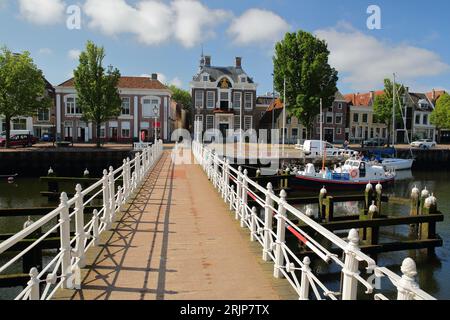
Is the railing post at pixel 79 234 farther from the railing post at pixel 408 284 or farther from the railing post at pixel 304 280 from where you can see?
the railing post at pixel 408 284

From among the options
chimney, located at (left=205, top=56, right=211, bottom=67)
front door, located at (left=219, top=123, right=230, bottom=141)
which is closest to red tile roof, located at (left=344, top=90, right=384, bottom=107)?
front door, located at (left=219, top=123, right=230, bottom=141)

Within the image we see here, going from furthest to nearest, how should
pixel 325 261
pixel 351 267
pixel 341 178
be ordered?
pixel 341 178 → pixel 325 261 → pixel 351 267

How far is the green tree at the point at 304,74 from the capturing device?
48656 millimetres

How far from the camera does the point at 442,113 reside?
70.3m

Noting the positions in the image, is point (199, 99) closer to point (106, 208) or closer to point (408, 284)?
point (106, 208)

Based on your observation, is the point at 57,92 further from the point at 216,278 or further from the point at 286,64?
the point at 216,278

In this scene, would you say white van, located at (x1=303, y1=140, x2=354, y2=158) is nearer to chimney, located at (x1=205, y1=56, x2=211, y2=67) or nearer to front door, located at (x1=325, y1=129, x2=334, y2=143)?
front door, located at (x1=325, y1=129, x2=334, y2=143)

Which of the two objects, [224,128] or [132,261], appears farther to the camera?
[224,128]

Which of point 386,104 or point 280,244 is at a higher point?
point 386,104

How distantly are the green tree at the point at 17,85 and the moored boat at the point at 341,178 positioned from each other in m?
32.5

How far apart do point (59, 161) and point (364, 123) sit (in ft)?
177

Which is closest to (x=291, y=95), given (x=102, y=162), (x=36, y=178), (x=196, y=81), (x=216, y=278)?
(x=196, y=81)

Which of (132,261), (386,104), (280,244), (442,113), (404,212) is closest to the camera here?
(280,244)

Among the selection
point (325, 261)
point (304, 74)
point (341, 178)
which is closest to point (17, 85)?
point (304, 74)
